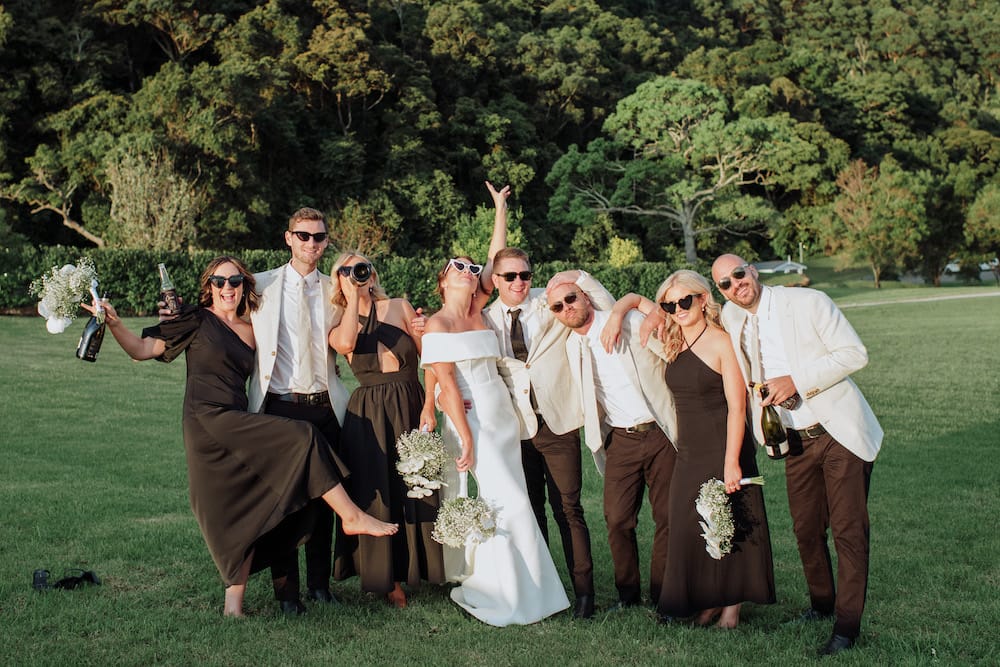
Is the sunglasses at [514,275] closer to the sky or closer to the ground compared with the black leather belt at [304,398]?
closer to the sky

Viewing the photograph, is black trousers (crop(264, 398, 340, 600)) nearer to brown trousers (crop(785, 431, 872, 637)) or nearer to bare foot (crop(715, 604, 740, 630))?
bare foot (crop(715, 604, 740, 630))

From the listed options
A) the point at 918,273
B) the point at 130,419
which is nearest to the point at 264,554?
the point at 130,419

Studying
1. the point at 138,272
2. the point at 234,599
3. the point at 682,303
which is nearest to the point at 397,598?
the point at 234,599

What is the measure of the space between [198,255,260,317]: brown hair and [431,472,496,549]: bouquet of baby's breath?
185 cm

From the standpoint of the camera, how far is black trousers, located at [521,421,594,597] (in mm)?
6355

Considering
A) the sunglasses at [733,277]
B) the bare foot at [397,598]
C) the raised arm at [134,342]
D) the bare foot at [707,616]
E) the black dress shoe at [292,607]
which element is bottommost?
the bare foot at [707,616]

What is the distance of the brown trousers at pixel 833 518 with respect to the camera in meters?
5.53

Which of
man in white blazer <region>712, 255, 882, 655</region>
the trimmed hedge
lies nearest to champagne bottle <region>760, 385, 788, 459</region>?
man in white blazer <region>712, 255, 882, 655</region>

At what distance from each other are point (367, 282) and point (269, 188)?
4381cm

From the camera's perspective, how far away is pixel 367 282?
6.37 m

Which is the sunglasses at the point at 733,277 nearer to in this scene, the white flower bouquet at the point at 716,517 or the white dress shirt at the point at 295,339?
the white flower bouquet at the point at 716,517

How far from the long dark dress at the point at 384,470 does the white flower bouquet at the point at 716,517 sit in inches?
73.2

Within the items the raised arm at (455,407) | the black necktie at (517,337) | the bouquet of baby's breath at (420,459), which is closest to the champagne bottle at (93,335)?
the bouquet of baby's breath at (420,459)

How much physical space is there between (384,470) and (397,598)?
2.87ft
